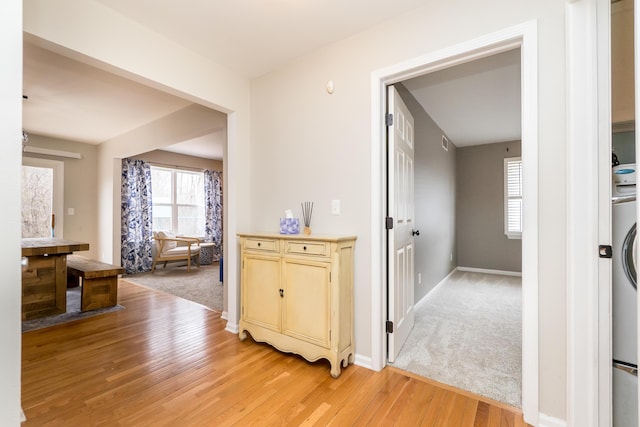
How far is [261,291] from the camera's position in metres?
2.38

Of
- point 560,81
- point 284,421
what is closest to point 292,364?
point 284,421

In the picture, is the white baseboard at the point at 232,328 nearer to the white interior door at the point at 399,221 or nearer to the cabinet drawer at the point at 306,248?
the cabinet drawer at the point at 306,248

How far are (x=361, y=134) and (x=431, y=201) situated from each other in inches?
91.0

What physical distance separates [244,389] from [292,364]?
1.37 feet

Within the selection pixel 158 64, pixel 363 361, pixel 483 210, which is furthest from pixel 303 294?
pixel 483 210

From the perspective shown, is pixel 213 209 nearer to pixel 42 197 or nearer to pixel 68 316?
pixel 42 197

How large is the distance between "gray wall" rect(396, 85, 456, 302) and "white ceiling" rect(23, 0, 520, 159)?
23cm

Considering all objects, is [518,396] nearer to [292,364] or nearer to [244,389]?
[292,364]

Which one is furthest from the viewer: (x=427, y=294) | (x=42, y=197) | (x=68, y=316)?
(x=42, y=197)

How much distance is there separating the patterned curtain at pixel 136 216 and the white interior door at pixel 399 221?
5.34m

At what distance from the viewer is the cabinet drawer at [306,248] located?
203 cm

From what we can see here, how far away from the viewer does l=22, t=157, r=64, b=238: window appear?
5.03 m

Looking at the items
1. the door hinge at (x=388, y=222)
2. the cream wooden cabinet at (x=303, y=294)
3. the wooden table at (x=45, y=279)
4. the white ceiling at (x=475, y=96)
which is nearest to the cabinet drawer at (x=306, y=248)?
the cream wooden cabinet at (x=303, y=294)

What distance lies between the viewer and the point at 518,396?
5.78 ft
